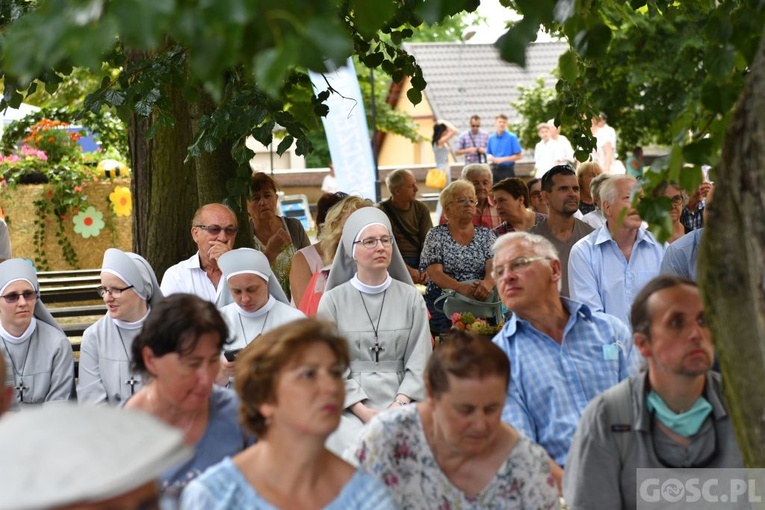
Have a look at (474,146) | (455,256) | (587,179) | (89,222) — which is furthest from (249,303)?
(474,146)

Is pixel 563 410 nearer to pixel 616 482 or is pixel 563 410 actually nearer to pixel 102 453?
pixel 616 482

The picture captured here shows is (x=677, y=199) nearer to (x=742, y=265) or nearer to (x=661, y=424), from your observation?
(x=661, y=424)

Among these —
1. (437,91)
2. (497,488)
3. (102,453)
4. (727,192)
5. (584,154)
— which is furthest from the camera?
(437,91)

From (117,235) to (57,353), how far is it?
7.30 meters

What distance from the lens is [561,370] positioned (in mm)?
4852

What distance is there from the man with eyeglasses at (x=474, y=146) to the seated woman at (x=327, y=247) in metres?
12.9

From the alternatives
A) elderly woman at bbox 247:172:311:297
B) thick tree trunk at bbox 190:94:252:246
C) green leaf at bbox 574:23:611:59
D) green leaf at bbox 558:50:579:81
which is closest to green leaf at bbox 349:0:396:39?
green leaf at bbox 574:23:611:59

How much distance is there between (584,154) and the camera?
8133 millimetres

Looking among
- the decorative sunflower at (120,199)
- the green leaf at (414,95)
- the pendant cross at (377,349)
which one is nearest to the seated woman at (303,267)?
the green leaf at (414,95)

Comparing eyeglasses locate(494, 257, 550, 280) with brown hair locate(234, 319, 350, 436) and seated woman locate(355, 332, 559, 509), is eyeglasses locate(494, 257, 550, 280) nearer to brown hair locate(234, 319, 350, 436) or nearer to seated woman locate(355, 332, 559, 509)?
seated woman locate(355, 332, 559, 509)

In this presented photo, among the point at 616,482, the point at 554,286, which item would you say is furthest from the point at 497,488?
the point at 554,286

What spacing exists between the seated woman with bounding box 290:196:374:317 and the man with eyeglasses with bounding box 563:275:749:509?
3245mm

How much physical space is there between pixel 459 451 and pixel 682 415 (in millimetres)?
763

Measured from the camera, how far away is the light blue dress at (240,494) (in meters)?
3.19
